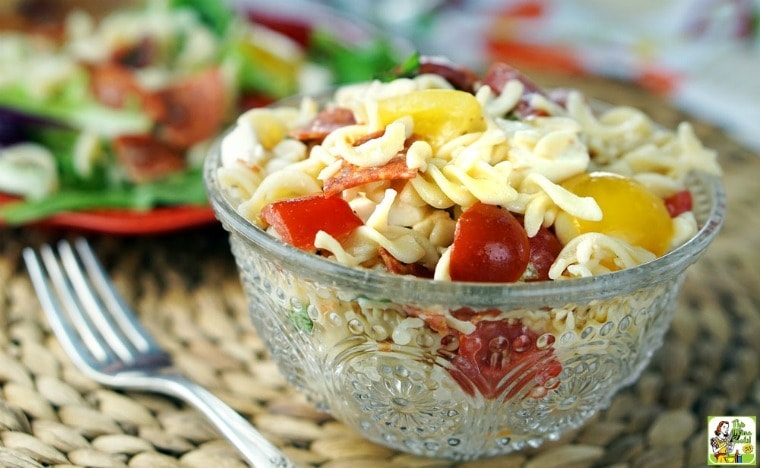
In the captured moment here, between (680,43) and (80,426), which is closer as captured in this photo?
(80,426)

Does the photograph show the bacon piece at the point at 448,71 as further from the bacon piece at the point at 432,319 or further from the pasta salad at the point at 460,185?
the bacon piece at the point at 432,319

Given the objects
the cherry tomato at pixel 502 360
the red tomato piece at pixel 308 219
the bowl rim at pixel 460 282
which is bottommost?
the cherry tomato at pixel 502 360

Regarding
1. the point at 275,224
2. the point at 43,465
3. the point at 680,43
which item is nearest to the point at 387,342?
the point at 275,224

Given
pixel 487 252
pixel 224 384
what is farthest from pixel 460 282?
pixel 224 384

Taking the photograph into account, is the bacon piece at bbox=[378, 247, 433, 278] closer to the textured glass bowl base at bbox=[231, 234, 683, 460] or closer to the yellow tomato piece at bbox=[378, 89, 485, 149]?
the textured glass bowl base at bbox=[231, 234, 683, 460]

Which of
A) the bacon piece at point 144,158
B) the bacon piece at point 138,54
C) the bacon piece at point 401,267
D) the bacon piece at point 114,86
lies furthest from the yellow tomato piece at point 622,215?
the bacon piece at point 138,54

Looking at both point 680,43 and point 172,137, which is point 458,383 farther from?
point 680,43

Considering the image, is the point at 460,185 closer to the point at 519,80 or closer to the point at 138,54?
the point at 519,80

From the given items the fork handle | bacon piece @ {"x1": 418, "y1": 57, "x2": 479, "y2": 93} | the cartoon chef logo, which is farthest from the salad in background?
the cartoon chef logo
